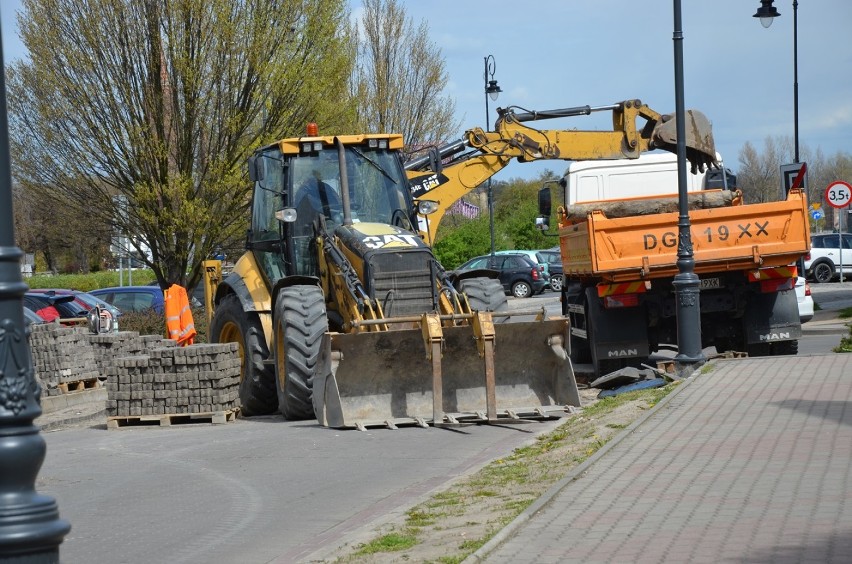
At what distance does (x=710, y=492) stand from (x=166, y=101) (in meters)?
18.8

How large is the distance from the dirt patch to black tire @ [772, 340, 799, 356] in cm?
510

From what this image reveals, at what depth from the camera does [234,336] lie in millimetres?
16406

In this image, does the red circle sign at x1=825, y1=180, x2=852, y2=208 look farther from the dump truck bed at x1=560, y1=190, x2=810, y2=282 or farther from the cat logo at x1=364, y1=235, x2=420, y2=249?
the cat logo at x1=364, y1=235, x2=420, y2=249

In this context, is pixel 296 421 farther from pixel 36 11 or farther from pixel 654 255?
pixel 36 11

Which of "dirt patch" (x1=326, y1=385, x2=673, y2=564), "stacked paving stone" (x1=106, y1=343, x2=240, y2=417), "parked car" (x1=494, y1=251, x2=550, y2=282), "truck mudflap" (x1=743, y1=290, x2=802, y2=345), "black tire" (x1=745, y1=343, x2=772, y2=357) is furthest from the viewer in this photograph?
"parked car" (x1=494, y1=251, x2=550, y2=282)

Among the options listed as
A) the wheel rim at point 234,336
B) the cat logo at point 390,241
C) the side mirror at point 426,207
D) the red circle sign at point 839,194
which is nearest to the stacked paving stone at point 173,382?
the wheel rim at point 234,336

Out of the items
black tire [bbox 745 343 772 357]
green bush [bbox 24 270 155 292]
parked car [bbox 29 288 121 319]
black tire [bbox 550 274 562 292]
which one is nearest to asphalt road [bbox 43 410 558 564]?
black tire [bbox 745 343 772 357]

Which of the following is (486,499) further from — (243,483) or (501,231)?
(501,231)

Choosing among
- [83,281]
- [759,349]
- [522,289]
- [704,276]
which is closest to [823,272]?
[522,289]

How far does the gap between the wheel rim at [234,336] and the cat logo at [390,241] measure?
104 inches

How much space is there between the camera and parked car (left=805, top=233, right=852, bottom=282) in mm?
46000

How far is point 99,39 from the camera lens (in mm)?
23859

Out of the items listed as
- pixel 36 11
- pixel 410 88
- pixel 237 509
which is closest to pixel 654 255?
Result: pixel 237 509

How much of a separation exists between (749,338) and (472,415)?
572cm
